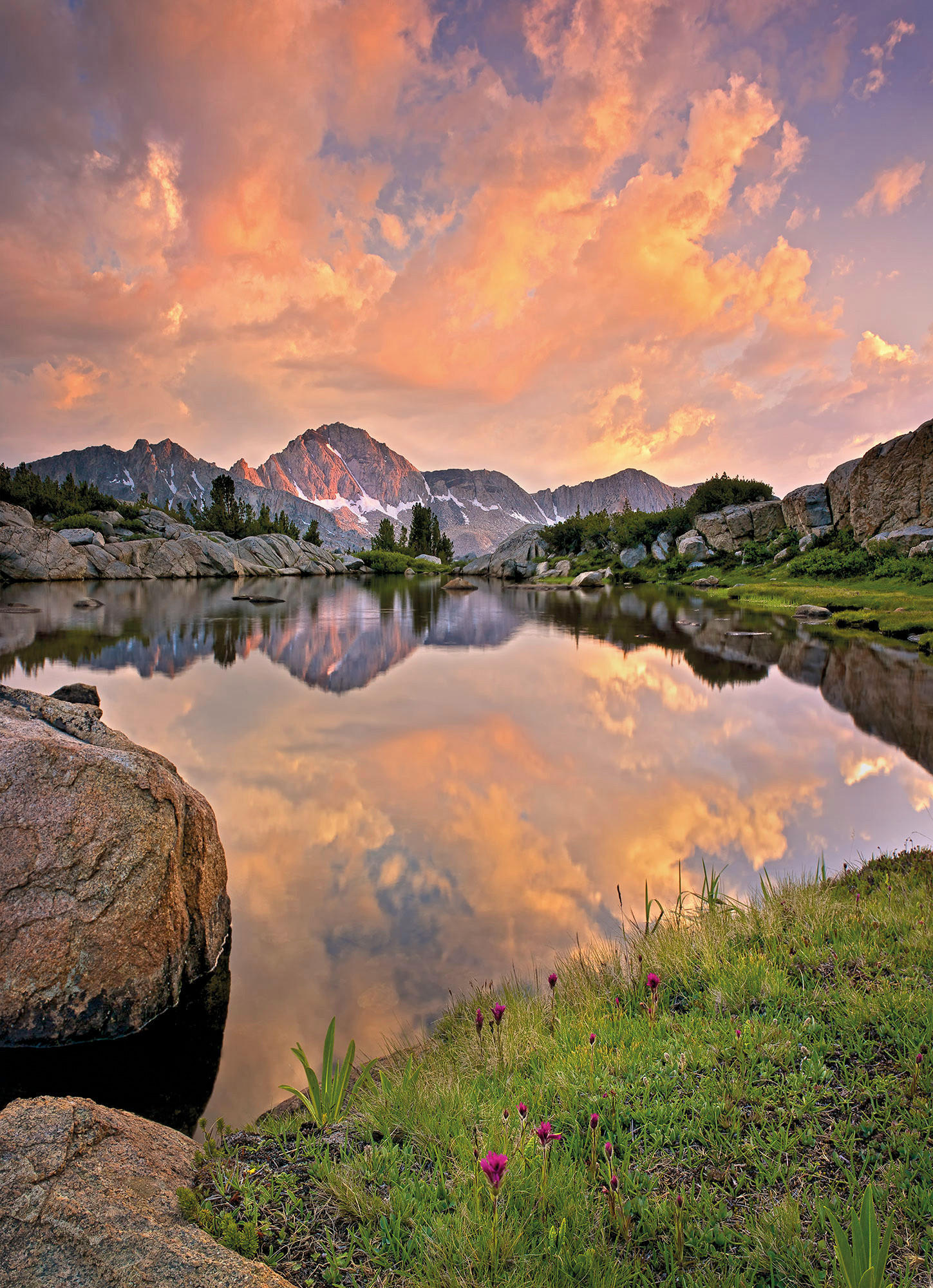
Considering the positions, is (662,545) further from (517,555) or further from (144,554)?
(144,554)

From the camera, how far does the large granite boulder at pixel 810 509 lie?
53281 millimetres

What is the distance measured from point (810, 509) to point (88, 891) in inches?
2430

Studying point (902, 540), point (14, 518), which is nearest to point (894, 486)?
point (902, 540)

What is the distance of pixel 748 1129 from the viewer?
320cm

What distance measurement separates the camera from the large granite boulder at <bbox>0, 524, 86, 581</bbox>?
5625 centimetres

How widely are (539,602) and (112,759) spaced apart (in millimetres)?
48631

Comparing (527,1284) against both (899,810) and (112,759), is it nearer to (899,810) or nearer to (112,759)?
(112,759)

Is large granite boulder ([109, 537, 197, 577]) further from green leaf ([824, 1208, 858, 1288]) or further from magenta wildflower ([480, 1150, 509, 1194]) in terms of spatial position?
green leaf ([824, 1208, 858, 1288])

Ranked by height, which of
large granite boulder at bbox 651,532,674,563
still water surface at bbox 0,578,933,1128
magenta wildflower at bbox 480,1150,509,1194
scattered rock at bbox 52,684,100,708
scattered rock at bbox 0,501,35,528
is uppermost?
scattered rock at bbox 0,501,35,528

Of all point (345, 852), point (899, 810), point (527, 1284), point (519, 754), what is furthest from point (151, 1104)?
point (899, 810)

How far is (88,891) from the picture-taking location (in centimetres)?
467

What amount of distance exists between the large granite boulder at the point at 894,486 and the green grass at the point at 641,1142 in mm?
47317

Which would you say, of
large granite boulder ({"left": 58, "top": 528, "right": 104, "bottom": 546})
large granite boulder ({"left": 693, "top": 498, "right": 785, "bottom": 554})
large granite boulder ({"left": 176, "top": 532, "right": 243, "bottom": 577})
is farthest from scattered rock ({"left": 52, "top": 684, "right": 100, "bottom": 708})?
large granite boulder ({"left": 176, "top": 532, "right": 243, "bottom": 577})

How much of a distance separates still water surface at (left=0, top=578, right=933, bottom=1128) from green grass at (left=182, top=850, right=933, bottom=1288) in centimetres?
119
